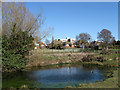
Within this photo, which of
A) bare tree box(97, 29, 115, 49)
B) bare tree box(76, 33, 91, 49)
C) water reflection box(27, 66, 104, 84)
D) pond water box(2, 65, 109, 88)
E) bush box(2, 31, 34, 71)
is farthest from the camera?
bare tree box(76, 33, 91, 49)

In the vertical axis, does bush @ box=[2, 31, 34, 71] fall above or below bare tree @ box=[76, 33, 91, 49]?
below

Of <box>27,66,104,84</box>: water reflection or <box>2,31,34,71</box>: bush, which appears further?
<box>2,31,34,71</box>: bush

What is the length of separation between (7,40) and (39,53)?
9.40m

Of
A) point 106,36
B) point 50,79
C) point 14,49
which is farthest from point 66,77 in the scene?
point 106,36

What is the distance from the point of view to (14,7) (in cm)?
2161

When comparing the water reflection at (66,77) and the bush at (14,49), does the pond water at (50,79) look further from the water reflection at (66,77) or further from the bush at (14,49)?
the bush at (14,49)

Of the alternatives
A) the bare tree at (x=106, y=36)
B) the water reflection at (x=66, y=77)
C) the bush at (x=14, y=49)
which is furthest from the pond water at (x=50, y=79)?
the bare tree at (x=106, y=36)

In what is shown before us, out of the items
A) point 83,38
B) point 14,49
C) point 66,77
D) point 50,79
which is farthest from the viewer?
point 83,38

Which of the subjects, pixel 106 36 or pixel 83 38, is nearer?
pixel 106 36

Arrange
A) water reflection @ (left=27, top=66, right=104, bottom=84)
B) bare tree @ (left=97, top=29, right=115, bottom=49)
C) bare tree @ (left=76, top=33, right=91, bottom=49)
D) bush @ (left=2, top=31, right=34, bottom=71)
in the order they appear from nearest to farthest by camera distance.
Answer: water reflection @ (left=27, top=66, right=104, bottom=84) < bush @ (left=2, top=31, right=34, bottom=71) < bare tree @ (left=97, top=29, right=115, bottom=49) < bare tree @ (left=76, top=33, right=91, bottom=49)

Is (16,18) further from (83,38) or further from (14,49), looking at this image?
(83,38)

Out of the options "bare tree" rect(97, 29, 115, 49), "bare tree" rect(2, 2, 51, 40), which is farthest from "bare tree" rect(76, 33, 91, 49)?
"bare tree" rect(2, 2, 51, 40)

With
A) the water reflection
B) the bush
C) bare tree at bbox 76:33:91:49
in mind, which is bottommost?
the water reflection

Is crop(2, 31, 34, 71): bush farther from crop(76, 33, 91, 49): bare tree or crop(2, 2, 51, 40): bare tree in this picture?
crop(76, 33, 91, 49): bare tree
